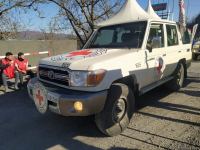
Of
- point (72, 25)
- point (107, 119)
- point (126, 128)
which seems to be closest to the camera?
point (107, 119)

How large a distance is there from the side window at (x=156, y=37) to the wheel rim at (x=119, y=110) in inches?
55.1

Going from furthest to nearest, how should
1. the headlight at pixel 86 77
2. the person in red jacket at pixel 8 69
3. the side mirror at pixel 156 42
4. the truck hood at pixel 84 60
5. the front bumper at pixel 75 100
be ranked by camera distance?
the person in red jacket at pixel 8 69 → the side mirror at pixel 156 42 → the truck hood at pixel 84 60 → the headlight at pixel 86 77 → the front bumper at pixel 75 100

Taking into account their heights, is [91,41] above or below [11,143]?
above

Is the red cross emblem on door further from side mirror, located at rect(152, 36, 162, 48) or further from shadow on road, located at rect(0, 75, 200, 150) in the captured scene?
side mirror, located at rect(152, 36, 162, 48)

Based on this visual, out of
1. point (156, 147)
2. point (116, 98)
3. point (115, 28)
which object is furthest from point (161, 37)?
point (156, 147)

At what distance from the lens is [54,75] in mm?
4879

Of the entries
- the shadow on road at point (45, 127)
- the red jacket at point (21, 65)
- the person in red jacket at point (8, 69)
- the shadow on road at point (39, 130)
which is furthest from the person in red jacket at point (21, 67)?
the shadow on road at point (39, 130)

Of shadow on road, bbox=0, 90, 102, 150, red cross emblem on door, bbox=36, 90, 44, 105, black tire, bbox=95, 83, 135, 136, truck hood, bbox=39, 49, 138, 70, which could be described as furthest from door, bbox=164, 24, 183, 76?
red cross emblem on door, bbox=36, 90, 44, 105

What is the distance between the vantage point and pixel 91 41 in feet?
21.2

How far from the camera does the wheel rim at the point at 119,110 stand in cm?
478

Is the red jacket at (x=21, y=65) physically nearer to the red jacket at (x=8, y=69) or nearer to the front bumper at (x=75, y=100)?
the red jacket at (x=8, y=69)

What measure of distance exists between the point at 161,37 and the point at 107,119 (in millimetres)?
2686

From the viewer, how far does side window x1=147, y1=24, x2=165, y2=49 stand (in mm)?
5709

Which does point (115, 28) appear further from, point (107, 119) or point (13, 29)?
point (13, 29)
